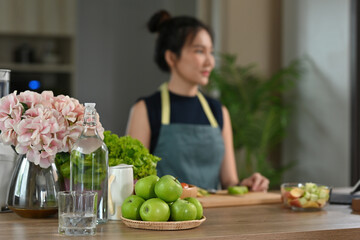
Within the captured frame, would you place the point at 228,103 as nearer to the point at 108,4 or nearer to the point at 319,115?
the point at 319,115

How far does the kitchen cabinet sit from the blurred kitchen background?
0.01 meters

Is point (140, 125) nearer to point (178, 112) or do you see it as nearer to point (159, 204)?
point (178, 112)

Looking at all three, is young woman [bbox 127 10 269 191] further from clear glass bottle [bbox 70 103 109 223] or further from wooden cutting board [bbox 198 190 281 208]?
clear glass bottle [bbox 70 103 109 223]

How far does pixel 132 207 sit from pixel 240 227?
322 mm

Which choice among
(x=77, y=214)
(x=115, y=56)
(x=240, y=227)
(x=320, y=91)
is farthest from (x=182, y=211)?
(x=115, y=56)

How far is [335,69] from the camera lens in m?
4.95

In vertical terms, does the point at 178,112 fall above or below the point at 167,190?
above

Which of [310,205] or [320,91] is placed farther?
[320,91]

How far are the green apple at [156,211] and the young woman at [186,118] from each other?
1.47 meters

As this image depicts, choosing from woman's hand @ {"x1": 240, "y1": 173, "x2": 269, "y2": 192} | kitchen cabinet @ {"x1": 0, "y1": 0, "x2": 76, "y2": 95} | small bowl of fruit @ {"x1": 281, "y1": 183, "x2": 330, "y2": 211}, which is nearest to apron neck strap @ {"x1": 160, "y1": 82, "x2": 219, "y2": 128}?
woman's hand @ {"x1": 240, "y1": 173, "x2": 269, "y2": 192}

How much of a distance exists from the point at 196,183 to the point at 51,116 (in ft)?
5.12

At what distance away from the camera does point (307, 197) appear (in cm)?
→ 218

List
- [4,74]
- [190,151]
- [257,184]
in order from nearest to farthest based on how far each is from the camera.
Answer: [4,74] → [257,184] → [190,151]

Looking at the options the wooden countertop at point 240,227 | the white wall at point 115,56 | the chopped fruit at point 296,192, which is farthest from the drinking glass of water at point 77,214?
the white wall at point 115,56
